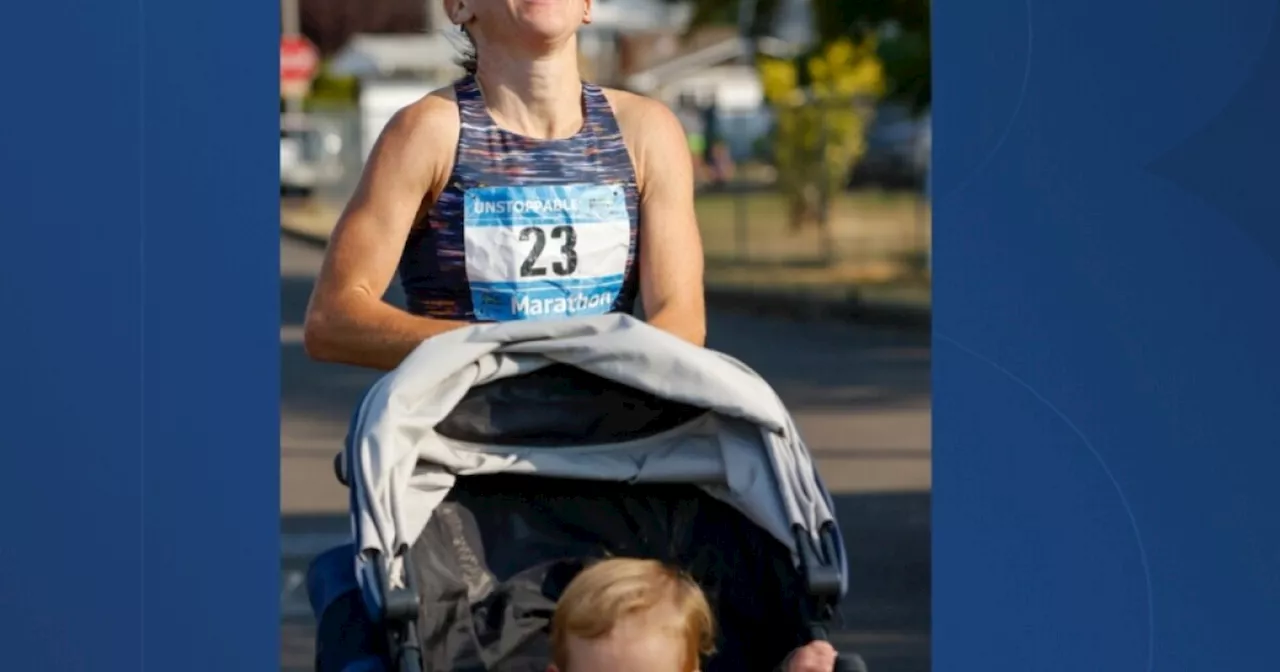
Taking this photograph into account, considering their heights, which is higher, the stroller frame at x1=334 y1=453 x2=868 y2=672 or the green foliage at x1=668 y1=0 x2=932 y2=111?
the green foliage at x1=668 y1=0 x2=932 y2=111

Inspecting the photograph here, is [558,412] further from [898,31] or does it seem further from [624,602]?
[898,31]

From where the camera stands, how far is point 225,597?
4.28 meters

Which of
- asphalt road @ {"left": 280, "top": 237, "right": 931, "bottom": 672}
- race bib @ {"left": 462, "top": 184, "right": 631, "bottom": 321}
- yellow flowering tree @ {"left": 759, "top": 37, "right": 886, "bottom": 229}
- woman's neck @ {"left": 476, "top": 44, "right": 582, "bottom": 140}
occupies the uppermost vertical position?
yellow flowering tree @ {"left": 759, "top": 37, "right": 886, "bottom": 229}

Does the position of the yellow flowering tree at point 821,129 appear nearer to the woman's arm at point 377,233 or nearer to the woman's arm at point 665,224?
the woman's arm at point 665,224

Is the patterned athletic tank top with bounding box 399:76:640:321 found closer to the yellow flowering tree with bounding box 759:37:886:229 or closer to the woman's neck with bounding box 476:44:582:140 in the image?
the woman's neck with bounding box 476:44:582:140

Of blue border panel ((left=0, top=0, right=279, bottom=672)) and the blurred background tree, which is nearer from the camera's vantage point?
blue border panel ((left=0, top=0, right=279, bottom=672))

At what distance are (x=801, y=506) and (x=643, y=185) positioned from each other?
711 mm

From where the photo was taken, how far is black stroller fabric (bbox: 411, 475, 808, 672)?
3859mm

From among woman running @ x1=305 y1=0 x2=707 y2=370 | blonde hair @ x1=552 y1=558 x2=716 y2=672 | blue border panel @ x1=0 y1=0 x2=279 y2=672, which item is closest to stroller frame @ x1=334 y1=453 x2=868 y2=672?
blonde hair @ x1=552 y1=558 x2=716 y2=672

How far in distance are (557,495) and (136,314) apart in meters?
0.89

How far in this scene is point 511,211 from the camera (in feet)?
13.2

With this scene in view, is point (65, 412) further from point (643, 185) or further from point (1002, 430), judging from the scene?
point (1002, 430)

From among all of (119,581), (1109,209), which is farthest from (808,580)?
(119,581)

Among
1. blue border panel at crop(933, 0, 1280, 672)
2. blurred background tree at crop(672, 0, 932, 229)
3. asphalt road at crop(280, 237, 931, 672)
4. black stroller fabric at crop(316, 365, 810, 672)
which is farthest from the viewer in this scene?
blurred background tree at crop(672, 0, 932, 229)
